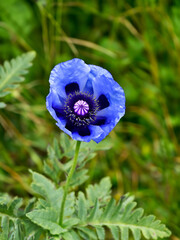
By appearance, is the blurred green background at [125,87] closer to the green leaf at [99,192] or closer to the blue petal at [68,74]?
the green leaf at [99,192]

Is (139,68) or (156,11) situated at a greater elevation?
(156,11)

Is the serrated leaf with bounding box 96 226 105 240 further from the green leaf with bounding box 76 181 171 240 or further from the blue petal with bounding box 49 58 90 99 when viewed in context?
the blue petal with bounding box 49 58 90 99

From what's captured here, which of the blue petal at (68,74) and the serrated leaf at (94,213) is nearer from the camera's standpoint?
the blue petal at (68,74)

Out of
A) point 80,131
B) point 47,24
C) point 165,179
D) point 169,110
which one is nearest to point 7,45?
point 47,24

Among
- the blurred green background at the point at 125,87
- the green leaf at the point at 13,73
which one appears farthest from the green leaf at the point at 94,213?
the blurred green background at the point at 125,87

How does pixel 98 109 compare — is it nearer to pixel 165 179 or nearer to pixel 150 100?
pixel 165 179

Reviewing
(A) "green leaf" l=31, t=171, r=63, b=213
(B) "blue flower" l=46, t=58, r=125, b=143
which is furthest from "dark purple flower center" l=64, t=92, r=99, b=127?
(A) "green leaf" l=31, t=171, r=63, b=213
